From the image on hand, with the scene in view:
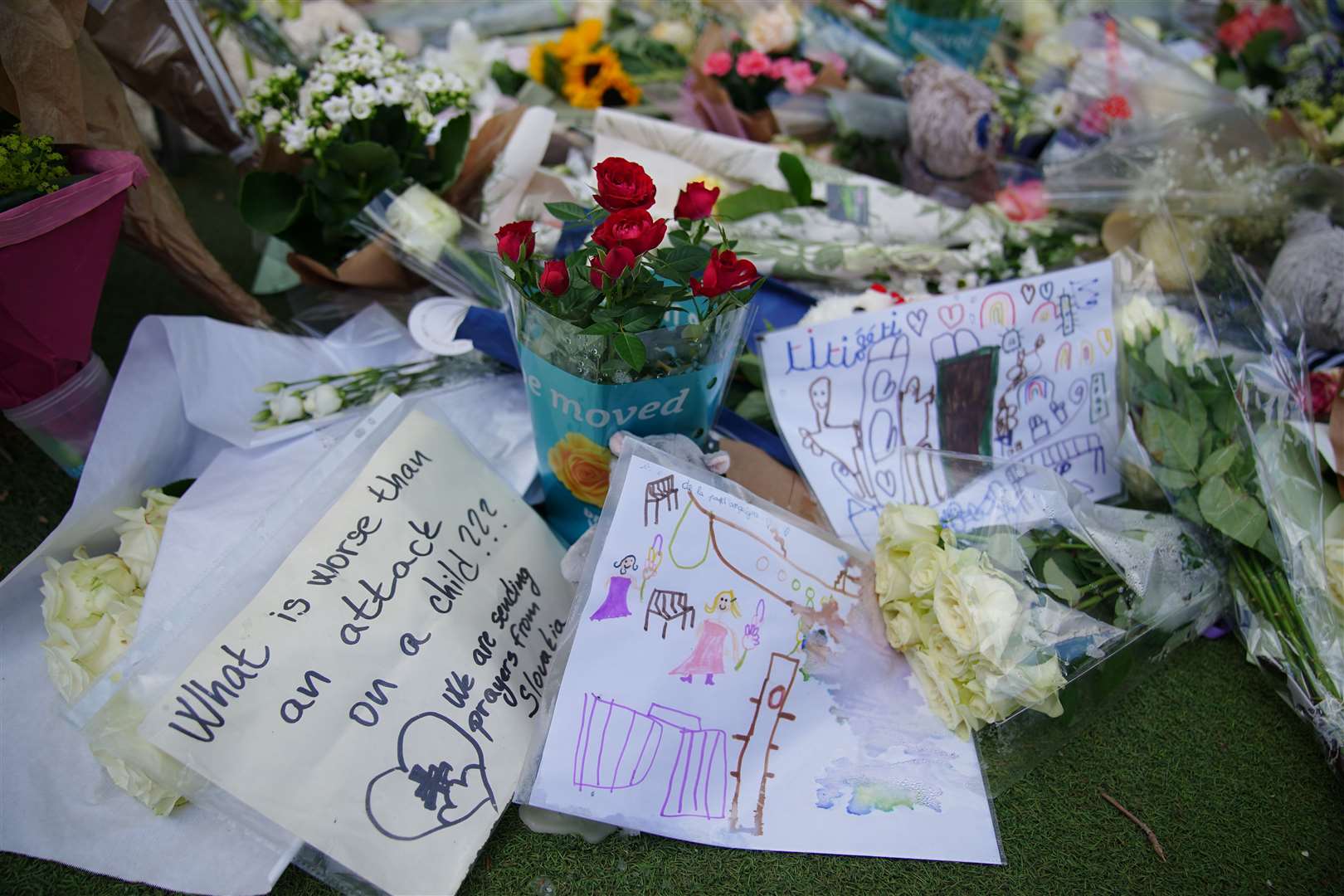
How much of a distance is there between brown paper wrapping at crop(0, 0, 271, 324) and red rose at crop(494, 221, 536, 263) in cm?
71

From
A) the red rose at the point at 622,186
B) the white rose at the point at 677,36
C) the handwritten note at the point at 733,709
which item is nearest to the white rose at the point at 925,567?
the handwritten note at the point at 733,709

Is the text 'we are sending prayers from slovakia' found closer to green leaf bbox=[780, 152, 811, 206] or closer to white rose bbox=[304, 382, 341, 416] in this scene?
white rose bbox=[304, 382, 341, 416]

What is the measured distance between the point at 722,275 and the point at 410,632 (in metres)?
0.58

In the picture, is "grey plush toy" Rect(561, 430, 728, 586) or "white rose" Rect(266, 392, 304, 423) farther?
"white rose" Rect(266, 392, 304, 423)

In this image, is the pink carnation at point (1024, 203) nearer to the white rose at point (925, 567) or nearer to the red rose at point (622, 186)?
the white rose at point (925, 567)

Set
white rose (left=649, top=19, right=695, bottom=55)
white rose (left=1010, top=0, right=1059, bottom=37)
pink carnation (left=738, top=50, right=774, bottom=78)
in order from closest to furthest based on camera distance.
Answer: pink carnation (left=738, top=50, right=774, bottom=78) → white rose (left=649, top=19, right=695, bottom=55) → white rose (left=1010, top=0, right=1059, bottom=37)

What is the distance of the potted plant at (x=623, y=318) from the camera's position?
0.93 metres

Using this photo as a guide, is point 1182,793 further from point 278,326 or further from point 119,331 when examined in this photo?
point 119,331

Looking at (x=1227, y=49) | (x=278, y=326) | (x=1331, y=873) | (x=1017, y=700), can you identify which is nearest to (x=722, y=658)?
(x=1017, y=700)

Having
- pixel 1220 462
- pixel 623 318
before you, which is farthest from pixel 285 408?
pixel 1220 462

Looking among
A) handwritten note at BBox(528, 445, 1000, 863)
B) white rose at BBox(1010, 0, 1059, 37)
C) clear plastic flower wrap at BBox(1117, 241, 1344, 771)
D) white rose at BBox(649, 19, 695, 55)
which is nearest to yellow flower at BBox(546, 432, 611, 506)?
handwritten note at BBox(528, 445, 1000, 863)

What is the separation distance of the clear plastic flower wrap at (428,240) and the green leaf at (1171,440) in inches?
45.0

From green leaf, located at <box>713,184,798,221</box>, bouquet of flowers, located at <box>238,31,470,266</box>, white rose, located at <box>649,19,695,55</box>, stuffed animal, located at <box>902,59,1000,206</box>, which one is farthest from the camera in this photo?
white rose, located at <box>649,19,695,55</box>

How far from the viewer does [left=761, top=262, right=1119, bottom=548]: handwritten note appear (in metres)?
1.37
